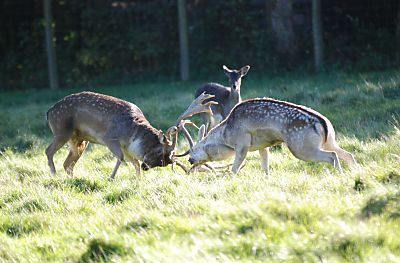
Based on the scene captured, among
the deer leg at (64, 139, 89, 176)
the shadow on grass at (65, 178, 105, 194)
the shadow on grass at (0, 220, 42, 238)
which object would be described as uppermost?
the shadow on grass at (0, 220, 42, 238)

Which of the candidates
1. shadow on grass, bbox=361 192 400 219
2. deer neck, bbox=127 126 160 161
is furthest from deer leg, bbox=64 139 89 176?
shadow on grass, bbox=361 192 400 219

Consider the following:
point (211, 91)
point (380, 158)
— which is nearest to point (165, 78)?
point (211, 91)

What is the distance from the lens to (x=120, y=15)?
72.0ft

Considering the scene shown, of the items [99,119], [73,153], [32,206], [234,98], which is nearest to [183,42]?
[234,98]

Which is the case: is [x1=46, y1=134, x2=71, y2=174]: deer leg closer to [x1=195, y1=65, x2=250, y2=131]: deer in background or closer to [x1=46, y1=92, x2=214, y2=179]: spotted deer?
[x1=46, y1=92, x2=214, y2=179]: spotted deer

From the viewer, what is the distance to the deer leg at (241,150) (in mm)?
9453

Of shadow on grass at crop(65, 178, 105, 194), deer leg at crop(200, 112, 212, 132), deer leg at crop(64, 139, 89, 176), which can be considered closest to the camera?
shadow on grass at crop(65, 178, 105, 194)

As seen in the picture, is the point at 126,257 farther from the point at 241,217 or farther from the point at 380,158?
the point at 380,158

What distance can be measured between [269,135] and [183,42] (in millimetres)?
10513

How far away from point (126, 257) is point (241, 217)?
1067 millimetres

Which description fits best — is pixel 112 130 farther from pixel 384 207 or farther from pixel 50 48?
pixel 50 48

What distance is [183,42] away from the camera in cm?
1945

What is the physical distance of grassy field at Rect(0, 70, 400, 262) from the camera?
604 centimetres

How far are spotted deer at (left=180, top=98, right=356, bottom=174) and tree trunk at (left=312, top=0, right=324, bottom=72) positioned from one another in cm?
826
